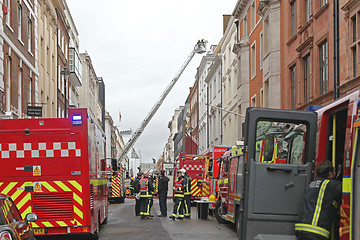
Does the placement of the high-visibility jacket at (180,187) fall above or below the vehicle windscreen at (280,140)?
below

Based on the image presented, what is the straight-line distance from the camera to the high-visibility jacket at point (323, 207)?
22.8 feet

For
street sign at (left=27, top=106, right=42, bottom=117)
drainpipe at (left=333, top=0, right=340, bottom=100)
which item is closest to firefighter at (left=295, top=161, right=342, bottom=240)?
drainpipe at (left=333, top=0, right=340, bottom=100)

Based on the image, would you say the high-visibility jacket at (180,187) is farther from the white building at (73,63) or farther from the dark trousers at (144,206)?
the white building at (73,63)

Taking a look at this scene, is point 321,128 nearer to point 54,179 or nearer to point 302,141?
point 302,141

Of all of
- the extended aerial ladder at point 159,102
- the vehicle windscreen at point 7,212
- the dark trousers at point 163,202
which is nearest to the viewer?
the vehicle windscreen at point 7,212

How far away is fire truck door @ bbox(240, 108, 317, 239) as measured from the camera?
25.7ft

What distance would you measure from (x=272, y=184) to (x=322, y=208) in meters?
1.02

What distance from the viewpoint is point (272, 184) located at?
309 inches

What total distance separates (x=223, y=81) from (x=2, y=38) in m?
27.1

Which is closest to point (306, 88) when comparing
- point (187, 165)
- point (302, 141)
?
point (187, 165)

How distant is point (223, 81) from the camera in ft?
157

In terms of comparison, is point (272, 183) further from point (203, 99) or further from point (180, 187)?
point (203, 99)

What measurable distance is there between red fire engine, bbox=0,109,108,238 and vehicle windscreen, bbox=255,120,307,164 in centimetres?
488

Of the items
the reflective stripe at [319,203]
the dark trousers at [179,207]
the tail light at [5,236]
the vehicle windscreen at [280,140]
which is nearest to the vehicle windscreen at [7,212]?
the tail light at [5,236]
